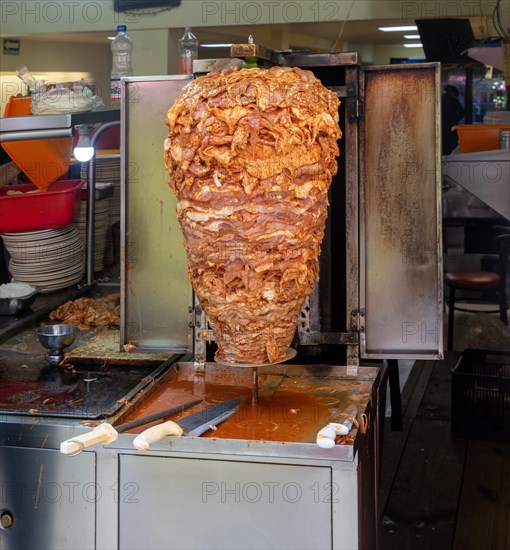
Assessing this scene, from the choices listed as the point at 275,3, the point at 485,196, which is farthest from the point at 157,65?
the point at 485,196

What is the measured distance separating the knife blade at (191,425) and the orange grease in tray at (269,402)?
0.02 metres

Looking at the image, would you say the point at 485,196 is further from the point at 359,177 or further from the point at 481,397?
the point at 359,177

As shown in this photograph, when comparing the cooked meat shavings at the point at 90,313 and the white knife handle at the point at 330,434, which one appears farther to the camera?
the cooked meat shavings at the point at 90,313

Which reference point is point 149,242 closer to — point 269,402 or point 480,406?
point 269,402

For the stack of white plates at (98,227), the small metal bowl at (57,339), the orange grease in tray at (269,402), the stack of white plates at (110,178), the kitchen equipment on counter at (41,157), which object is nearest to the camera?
the orange grease in tray at (269,402)

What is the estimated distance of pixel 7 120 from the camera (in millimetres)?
2039

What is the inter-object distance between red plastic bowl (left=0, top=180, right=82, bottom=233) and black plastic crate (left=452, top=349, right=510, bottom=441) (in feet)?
6.47

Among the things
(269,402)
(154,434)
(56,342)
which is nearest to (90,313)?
(56,342)

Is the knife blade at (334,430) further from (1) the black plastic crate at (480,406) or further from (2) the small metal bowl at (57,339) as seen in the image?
(1) the black plastic crate at (480,406)

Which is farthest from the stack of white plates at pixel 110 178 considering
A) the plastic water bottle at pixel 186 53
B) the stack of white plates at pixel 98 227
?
the plastic water bottle at pixel 186 53

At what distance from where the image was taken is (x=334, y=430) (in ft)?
5.09

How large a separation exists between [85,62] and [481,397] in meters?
7.87

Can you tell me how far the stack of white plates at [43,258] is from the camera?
10.5 ft

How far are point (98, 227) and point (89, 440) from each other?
2225 mm
